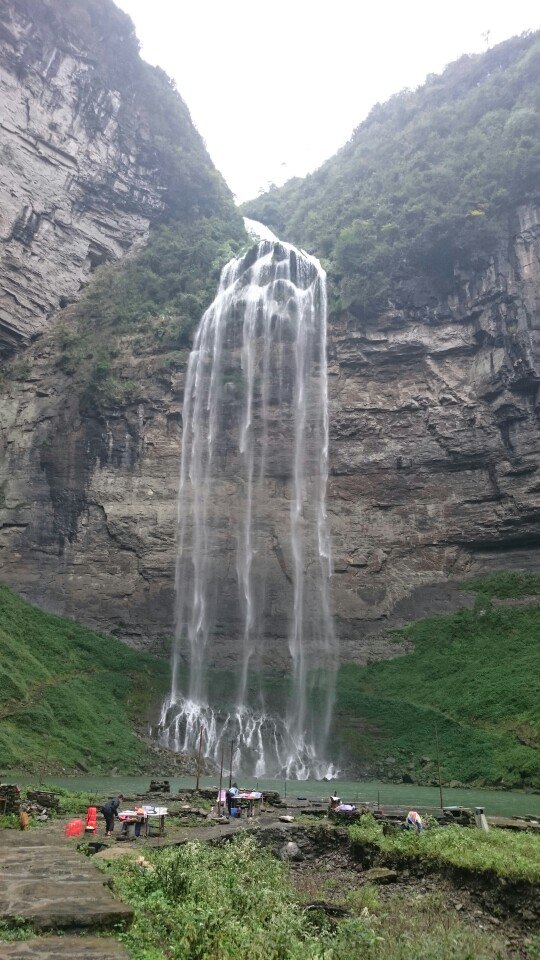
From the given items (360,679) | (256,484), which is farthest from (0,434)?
(360,679)

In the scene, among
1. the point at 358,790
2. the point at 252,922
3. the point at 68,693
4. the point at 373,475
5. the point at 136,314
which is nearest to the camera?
the point at 252,922

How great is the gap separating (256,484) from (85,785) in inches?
783

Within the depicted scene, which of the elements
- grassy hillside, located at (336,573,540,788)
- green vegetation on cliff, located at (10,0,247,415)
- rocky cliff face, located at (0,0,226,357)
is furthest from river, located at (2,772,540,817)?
rocky cliff face, located at (0,0,226,357)

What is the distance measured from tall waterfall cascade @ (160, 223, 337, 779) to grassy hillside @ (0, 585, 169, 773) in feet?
6.13

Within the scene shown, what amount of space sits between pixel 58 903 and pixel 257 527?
3090cm

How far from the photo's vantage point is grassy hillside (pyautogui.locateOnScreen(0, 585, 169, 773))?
23.8 meters

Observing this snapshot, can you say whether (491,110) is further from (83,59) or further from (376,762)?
(376,762)

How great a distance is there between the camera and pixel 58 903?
5.31 meters

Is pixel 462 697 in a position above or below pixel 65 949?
above

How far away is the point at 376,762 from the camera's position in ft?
85.7

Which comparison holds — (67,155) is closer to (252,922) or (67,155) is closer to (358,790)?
(358,790)

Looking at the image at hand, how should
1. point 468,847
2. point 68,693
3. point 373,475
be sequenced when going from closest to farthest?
point 468,847 → point 68,693 → point 373,475

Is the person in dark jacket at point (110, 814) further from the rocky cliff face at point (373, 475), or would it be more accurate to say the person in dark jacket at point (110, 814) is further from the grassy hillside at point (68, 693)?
the rocky cliff face at point (373, 475)

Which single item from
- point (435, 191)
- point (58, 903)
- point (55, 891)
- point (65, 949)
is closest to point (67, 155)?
point (435, 191)
